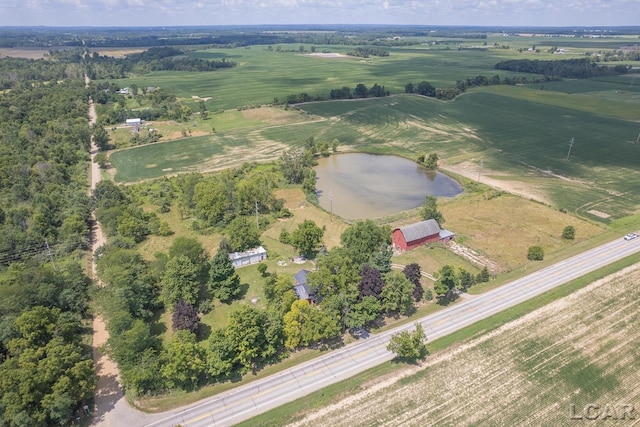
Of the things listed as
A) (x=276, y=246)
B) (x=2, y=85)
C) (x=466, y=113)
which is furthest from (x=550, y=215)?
(x=2, y=85)

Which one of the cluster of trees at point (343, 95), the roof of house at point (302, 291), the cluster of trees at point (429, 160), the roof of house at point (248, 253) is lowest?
A: the roof of house at point (248, 253)

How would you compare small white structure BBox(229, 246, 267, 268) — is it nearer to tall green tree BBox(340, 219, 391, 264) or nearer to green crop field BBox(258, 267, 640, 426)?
tall green tree BBox(340, 219, 391, 264)

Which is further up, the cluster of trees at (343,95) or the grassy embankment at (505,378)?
the cluster of trees at (343,95)

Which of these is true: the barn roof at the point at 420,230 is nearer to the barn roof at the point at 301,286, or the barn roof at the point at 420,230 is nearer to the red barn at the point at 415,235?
the red barn at the point at 415,235

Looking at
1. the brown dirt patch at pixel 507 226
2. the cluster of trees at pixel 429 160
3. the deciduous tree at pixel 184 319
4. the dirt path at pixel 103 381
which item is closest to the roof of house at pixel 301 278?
the deciduous tree at pixel 184 319

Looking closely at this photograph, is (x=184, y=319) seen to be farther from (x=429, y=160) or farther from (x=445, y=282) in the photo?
(x=429, y=160)

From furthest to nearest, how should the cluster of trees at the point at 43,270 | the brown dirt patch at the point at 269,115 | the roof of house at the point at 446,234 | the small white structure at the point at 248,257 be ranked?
the brown dirt patch at the point at 269,115
the roof of house at the point at 446,234
the small white structure at the point at 248,257
the cluster of trees at the point at 43,270

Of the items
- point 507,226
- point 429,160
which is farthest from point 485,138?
point 507,226

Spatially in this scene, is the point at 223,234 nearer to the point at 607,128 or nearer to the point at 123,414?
the point at 123,414
